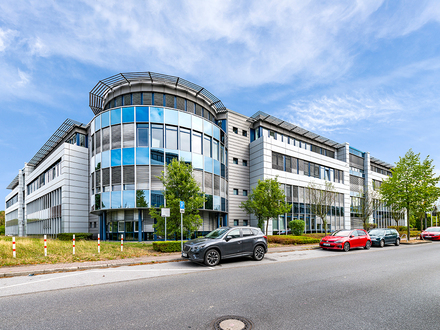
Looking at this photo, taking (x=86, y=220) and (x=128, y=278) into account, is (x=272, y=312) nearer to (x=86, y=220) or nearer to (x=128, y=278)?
(x=128, y=278)

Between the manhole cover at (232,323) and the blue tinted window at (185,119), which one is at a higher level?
the blue tinted window at (185,119)

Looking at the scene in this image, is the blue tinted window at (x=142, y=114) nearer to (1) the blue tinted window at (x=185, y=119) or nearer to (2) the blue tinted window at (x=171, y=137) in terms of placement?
(2) the blue tinted window at (x=171, y=137)

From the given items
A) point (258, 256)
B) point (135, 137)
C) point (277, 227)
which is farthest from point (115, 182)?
point (277, 227)

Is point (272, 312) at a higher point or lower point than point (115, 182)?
lower

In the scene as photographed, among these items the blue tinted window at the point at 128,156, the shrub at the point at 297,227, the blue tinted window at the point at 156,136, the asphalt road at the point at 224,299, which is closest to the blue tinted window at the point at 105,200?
the blue tinted window at the point at 128,156

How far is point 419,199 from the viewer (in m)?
28.0

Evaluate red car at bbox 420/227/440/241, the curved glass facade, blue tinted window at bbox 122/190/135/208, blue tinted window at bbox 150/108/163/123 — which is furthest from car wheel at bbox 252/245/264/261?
red car at bbox 420/227/440/241

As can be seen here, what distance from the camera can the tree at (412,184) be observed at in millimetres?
28062

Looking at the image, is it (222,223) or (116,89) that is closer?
(116,89)

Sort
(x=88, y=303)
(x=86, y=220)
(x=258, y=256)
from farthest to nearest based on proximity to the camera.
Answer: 1. (x=86, y=220)
2. (x=258, y=256)
3. (x=88, y=303)

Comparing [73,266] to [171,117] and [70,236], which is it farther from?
[70,236]

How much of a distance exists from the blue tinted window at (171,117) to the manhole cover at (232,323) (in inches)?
788

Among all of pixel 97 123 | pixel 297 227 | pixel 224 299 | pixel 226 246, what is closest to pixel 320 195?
pixel 297 227

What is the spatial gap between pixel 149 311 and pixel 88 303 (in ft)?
5.37
